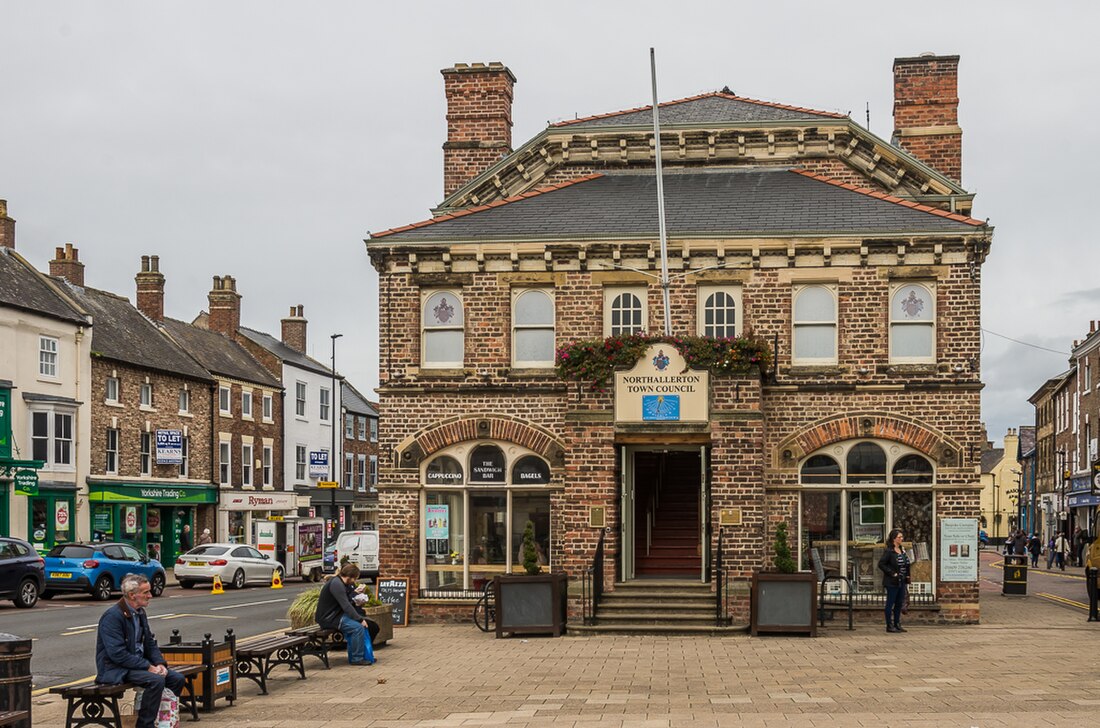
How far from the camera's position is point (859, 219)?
24.8 metres

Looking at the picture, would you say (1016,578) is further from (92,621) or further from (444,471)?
(92,621)

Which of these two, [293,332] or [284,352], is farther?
[293,332]

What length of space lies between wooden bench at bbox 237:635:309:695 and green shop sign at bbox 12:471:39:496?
2492cm

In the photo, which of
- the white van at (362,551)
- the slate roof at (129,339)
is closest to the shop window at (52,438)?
the slate roof at (129,339)

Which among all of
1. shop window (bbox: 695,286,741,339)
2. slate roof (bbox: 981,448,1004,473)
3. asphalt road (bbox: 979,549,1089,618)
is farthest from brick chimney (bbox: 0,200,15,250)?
slate roof (bbox: 981,448,1004,473)

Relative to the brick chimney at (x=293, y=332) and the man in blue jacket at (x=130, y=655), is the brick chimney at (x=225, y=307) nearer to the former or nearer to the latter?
the brick chimney at (x=293, y=332)

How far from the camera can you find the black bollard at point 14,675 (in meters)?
11.5

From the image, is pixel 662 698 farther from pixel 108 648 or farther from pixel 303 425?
pixel 303 425

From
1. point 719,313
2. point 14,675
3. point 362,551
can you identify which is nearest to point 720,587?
point 719,313

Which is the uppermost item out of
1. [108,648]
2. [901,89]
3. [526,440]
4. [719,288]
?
[901,89]

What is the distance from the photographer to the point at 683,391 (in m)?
23.1

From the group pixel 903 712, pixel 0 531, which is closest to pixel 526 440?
pixel 903 712

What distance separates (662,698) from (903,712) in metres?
2.56

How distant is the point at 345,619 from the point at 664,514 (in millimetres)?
9527
